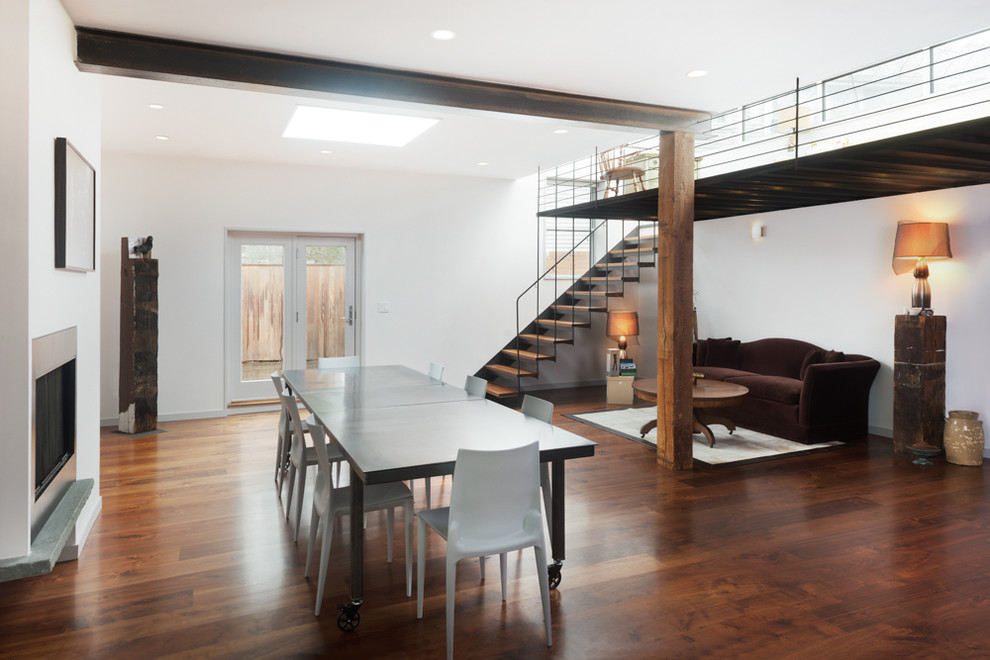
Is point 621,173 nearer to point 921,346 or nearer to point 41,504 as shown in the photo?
point 921,346

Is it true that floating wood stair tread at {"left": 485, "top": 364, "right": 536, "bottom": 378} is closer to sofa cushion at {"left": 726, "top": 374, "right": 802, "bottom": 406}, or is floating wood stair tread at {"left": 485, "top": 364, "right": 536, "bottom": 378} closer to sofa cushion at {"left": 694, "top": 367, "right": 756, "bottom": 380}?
sofa cushion at {"left": 694, "top": 367, "right": 756, "bottom": 380}

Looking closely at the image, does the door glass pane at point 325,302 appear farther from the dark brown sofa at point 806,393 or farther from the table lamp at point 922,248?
the table lamp at point 922,248

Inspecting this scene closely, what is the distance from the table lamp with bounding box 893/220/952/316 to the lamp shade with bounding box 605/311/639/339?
3.31 m

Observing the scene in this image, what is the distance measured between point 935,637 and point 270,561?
311 centimetres

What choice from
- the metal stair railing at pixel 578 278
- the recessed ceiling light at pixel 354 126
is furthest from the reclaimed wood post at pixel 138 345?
the metal stair railing at pixel 578 278

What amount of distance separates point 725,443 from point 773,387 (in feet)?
2.58

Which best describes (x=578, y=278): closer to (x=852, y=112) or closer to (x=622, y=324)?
(x=622, y=324)

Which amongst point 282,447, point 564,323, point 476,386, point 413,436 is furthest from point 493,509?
point 564,323

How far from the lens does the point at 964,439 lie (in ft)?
16.9

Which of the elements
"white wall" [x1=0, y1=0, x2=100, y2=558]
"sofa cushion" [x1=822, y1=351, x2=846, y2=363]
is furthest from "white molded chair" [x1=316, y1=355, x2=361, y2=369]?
"sofa cushion" [x1=822, y1=351, x2=846, y2=363]

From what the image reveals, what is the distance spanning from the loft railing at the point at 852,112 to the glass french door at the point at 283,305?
314 cm

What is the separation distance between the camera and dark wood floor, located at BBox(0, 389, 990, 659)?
2.58 meters

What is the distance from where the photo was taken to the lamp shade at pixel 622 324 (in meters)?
8.31

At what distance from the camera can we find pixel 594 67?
4.07m
